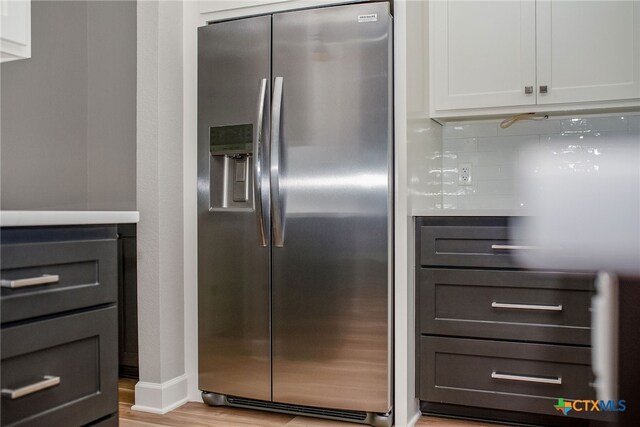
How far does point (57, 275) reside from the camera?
135 centimetres

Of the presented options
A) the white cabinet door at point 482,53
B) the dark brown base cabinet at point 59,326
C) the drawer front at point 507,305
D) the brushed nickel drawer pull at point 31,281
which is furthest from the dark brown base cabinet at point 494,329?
the brushed nickel drawer pull at point 31,281

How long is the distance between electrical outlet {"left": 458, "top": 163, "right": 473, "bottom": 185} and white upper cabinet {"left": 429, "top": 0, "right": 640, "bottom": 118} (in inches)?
12.4

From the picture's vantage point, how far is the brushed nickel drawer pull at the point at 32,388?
1219 millimetres

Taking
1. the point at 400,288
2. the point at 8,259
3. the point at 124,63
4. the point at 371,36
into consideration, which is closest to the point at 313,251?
the point at 400,288

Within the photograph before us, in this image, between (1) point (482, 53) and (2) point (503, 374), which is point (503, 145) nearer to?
(1) point (482, 53)

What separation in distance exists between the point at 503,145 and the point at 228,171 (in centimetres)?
134

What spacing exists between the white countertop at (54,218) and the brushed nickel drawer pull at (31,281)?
12cm

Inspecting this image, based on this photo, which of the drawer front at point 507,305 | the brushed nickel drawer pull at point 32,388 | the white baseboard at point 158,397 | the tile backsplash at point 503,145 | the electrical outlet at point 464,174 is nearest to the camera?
the brushed nickel drawer pull at point 32,388

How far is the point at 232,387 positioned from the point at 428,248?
3.40 ft

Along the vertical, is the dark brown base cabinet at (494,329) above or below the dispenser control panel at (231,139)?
below

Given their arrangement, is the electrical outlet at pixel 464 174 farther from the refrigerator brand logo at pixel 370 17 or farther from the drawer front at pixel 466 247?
the refrigerator brand logo at pixel 370 17

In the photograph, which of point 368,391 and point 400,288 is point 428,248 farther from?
point 368,391

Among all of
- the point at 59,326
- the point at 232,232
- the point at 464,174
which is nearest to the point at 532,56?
the point at 464,174

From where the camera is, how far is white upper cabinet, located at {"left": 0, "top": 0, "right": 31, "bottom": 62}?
5.66 ft
